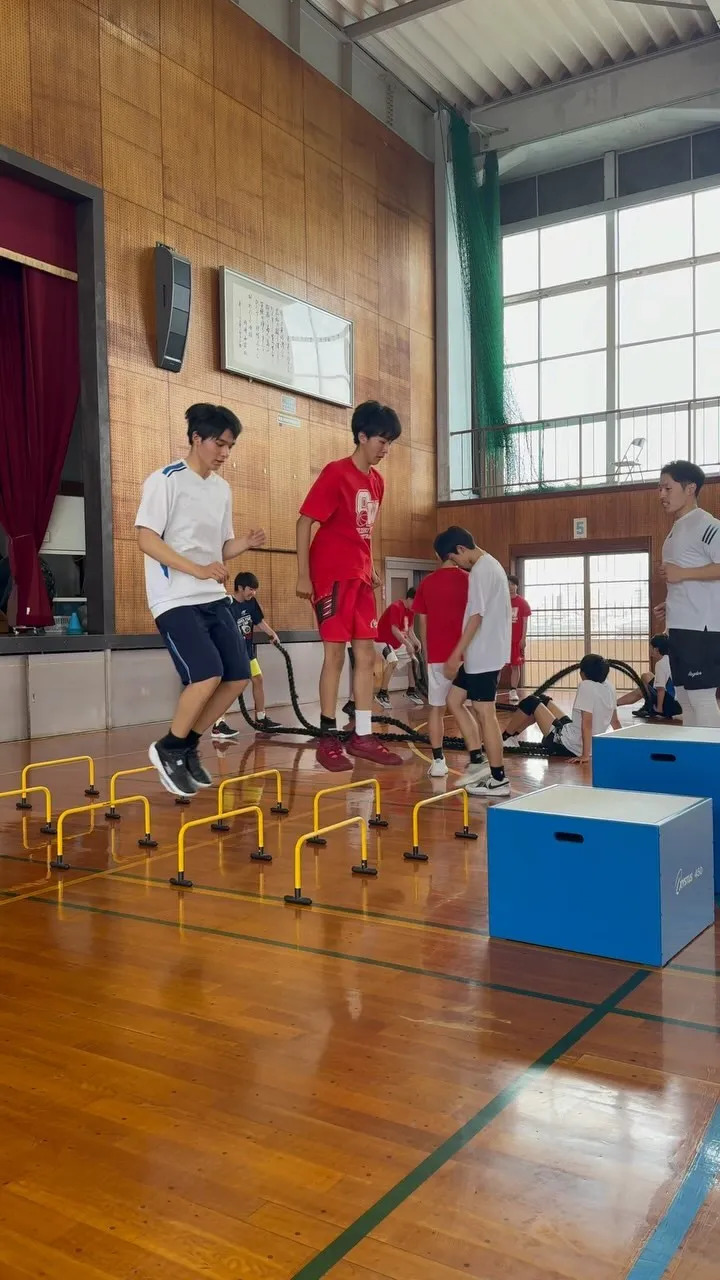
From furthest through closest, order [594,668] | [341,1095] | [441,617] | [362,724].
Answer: [594,668] → [441,617] → [362,724] → [341,1095]

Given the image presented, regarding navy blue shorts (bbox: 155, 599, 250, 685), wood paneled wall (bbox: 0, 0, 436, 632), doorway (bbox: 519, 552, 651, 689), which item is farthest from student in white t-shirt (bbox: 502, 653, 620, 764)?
doorway (bbox: 519, 552, 651, 689)

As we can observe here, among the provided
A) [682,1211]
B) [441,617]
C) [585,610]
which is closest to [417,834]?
[441,617]

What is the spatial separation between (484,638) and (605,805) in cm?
251

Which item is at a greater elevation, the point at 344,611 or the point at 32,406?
the point at 32,406

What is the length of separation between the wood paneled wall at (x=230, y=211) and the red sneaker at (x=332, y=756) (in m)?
5.33

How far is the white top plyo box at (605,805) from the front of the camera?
2.85 metres

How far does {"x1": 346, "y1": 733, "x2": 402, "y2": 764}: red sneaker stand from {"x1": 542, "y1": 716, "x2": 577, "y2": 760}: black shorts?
2513 mm

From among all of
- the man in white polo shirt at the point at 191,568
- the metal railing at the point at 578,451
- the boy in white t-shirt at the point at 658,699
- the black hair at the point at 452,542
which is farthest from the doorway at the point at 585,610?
the man in white polo shirt at the point at 191,568

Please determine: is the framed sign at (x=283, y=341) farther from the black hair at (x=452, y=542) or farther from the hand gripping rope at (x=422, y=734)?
the black hair at (x=452, y=542)

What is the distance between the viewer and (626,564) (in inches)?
568

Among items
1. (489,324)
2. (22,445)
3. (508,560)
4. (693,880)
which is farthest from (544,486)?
(693,880)

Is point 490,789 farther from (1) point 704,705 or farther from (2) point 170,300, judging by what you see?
(2) point 170,300

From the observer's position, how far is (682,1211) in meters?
1.58

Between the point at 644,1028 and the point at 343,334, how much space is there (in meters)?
12.1
